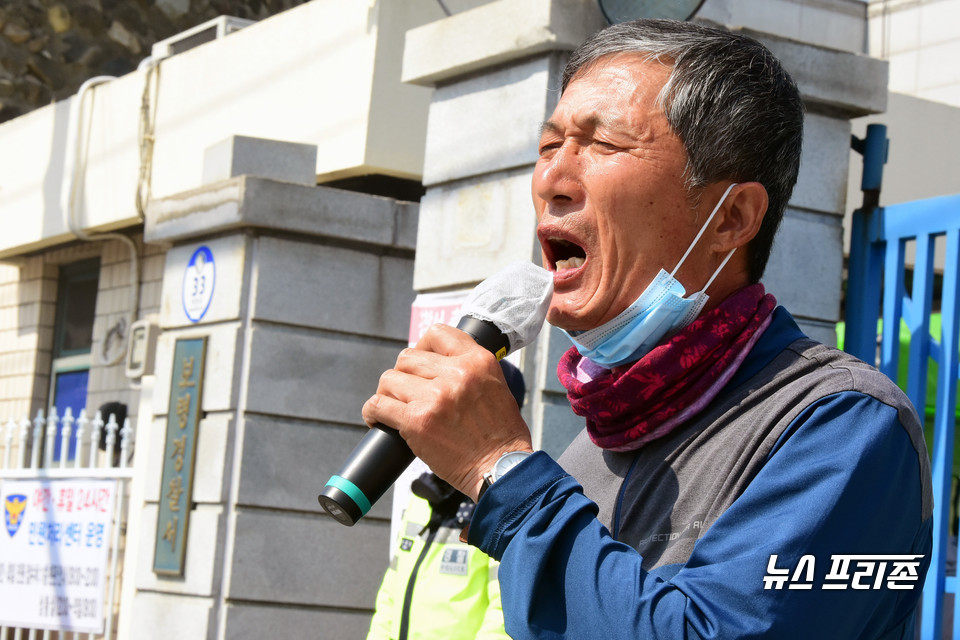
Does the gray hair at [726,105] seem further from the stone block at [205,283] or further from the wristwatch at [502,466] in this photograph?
the stone block at [205,283]

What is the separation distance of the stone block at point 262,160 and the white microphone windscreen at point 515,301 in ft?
13.5

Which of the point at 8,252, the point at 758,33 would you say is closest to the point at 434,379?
the point at 758,33

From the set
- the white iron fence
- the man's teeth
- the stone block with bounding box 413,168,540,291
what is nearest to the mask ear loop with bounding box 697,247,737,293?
the man's teeth

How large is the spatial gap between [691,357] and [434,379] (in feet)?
1.25

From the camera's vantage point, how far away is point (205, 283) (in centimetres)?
573

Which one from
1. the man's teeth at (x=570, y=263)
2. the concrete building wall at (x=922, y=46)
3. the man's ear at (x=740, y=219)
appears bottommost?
the man's teeth at (x=570, y=263)

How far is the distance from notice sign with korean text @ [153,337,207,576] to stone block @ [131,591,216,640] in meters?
0.13

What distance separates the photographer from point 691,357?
1.63 metres

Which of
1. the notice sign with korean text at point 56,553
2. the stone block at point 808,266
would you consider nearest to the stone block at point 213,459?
the notice sign with korean text at point 56,553

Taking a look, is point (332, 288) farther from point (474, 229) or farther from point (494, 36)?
point (494, 36)

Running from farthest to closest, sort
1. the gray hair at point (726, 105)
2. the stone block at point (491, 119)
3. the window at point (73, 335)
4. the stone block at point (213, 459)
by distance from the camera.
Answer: the window at point (73, 335) → the stone block at point (213, 459) → the stone block at point (491, 119) → the gray hair at point (726, 105)

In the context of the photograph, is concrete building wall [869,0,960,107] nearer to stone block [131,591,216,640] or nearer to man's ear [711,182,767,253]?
stone block [131,591,216,640]

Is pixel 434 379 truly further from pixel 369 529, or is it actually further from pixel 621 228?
pixel 369 529

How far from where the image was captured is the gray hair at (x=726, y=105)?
1.68 meters
